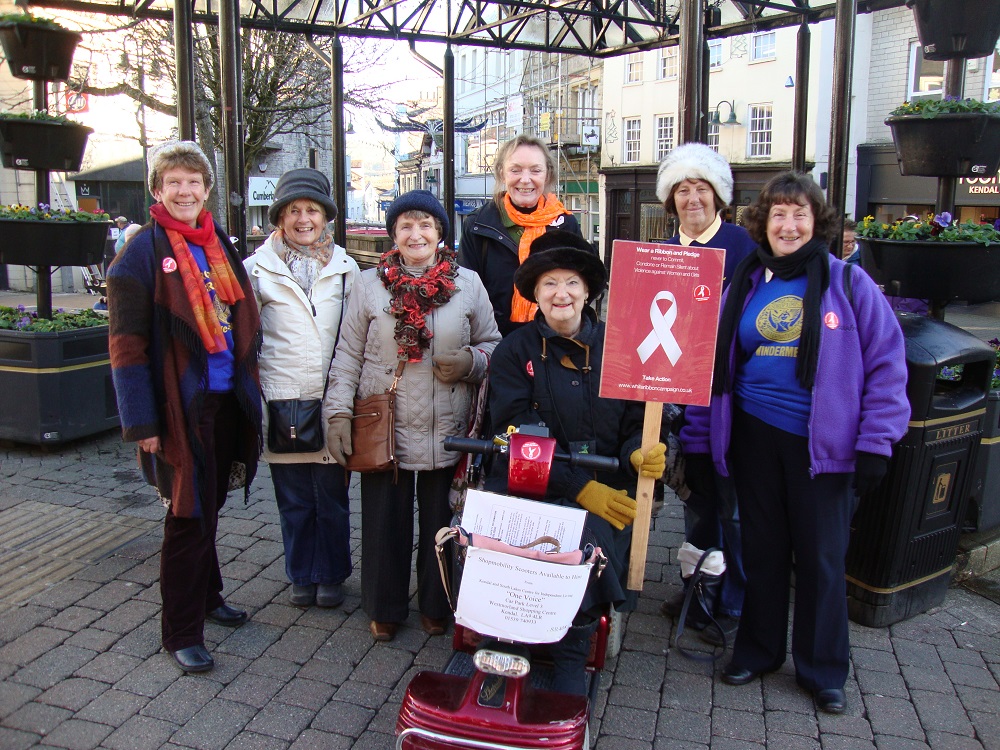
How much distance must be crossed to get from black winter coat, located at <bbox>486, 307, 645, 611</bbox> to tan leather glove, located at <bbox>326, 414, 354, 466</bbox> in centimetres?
68

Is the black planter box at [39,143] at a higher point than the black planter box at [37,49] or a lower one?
lower

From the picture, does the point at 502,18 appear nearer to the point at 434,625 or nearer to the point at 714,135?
the point at 434,625

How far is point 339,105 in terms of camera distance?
8.30 metres

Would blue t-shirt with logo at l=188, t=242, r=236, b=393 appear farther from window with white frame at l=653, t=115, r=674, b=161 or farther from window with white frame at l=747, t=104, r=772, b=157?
window with white frame at l=653, t=115, r=674, b=161

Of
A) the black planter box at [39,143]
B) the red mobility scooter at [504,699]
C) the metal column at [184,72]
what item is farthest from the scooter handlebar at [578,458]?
the black planter box at [39,143]

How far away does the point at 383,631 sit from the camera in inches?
149

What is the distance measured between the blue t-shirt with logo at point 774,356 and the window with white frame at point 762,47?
23.1m

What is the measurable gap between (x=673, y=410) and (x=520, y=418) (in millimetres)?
705

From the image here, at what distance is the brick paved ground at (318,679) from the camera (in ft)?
10.1

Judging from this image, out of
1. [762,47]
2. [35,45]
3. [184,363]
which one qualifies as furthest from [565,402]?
[762,47]

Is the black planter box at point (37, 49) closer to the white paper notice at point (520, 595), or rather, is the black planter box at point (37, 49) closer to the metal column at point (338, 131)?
the metal column at point (338, 131)

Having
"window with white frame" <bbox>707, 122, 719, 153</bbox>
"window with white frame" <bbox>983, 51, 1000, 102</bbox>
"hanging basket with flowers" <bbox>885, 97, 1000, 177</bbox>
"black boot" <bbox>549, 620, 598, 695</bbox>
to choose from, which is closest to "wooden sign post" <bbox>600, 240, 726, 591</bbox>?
"black boot" <bbox>549, 620, 598, 695</bbox>

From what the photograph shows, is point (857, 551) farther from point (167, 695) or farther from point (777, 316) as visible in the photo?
point (167, 695)

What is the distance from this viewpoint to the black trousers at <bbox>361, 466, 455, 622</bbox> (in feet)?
12.3
